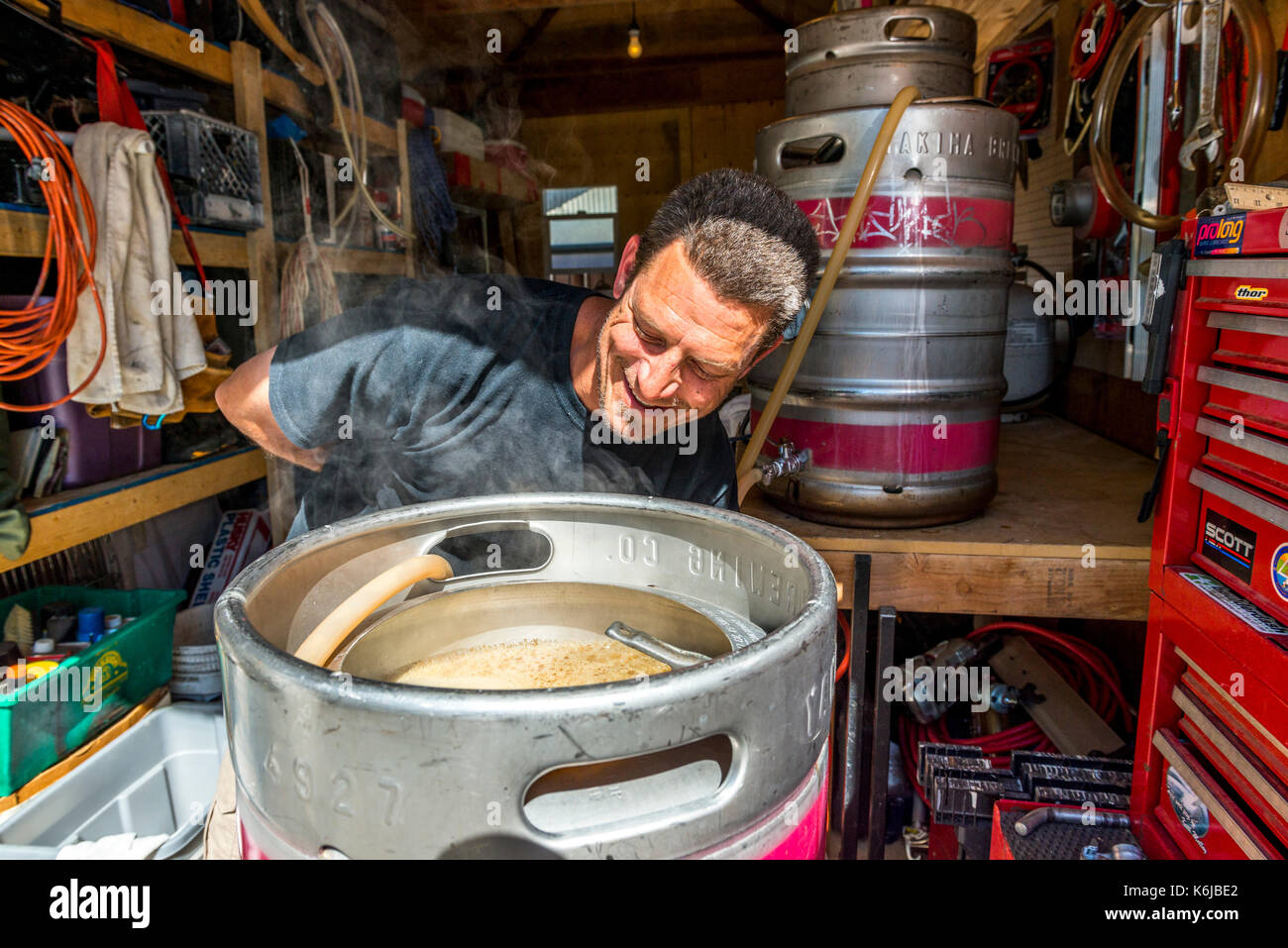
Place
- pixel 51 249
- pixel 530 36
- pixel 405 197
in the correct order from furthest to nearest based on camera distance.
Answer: pixel 530 36
pixel 405 197
pixel 51 249

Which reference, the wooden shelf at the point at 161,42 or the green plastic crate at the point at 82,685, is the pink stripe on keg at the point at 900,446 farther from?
the wooden shelf at the point at 161,42

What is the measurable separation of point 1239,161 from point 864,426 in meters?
1.00

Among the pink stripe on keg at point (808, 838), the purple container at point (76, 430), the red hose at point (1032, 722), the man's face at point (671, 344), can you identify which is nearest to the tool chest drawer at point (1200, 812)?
the red hose at point (1032, 722)

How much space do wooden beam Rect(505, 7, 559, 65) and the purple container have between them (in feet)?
14.9

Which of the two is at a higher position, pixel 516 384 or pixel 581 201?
pixel 581 201

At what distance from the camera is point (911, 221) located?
1.88 m

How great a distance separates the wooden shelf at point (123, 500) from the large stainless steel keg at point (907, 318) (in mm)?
1817

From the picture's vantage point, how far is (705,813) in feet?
2.22

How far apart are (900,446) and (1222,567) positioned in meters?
0.75

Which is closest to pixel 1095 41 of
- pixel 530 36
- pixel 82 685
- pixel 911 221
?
pixel 911 221

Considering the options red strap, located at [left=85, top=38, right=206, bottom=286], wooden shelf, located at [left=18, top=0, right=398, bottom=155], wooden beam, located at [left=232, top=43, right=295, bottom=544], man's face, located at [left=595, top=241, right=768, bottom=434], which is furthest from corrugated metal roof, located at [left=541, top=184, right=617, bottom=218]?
man's face, located at [left=595, top=241, right=768, bottom=434]

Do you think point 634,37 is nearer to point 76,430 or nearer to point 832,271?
point 832,271

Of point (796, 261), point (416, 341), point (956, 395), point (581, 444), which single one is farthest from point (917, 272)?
point (416, 341)

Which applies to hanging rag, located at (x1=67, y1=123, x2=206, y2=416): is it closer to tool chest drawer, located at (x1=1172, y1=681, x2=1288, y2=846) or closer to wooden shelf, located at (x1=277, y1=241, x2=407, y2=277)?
wooden shelf, located at (x1=277, y1=241, x2=407, y2=277)
